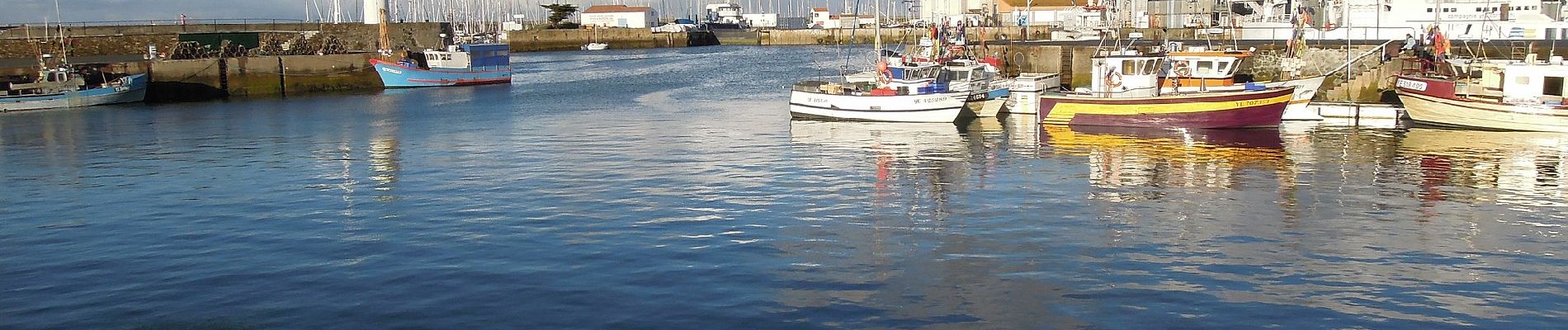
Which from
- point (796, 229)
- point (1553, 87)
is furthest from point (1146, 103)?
point (796, 229)

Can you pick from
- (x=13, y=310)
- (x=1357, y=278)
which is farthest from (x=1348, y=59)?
(x=13, y=310)

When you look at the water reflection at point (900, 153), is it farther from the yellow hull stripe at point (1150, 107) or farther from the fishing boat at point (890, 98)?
the yellow hull stripe at point (1150, 107)

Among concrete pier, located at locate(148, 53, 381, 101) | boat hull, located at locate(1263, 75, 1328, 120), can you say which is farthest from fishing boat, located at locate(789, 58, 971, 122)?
concrete pier, located at locate(148, 53, 381, 101)

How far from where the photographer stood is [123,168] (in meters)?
29.0

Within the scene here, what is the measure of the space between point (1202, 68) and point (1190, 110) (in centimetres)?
311

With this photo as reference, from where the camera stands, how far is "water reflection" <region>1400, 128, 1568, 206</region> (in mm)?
22253

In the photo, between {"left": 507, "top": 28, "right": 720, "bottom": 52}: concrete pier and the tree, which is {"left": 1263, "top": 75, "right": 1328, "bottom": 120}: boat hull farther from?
the tree

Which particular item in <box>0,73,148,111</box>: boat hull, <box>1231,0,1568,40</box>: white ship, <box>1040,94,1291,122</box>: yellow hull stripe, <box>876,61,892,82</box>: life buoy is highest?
<box>1231,0,1568,40</box>: white ship

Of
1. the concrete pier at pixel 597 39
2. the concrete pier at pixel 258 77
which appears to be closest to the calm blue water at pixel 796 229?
the concrete pier at pixel 258 77

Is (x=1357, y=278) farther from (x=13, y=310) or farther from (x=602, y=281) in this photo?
(x=13, y=310)

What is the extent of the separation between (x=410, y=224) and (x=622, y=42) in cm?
12393

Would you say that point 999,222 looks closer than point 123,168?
Yes

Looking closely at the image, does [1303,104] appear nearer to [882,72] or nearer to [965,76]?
[965,76]

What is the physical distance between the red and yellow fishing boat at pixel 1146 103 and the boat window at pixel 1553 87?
611cm
